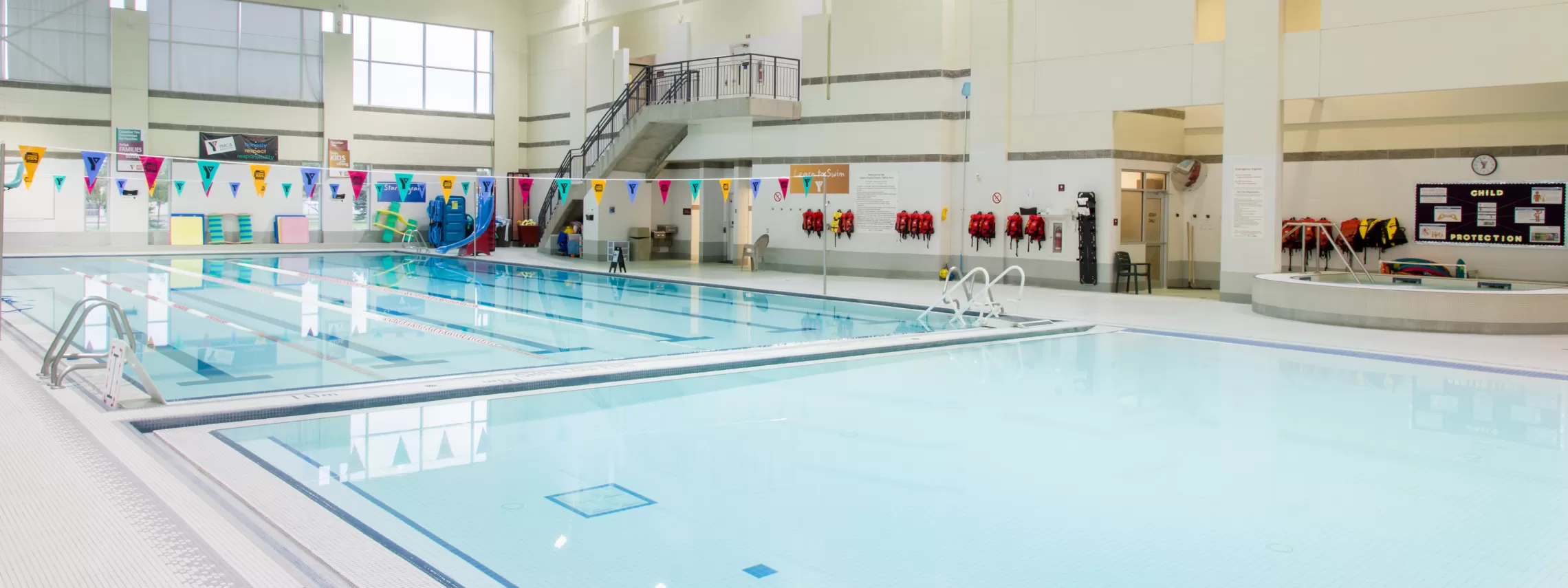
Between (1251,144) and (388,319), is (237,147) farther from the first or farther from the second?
(1251,144)

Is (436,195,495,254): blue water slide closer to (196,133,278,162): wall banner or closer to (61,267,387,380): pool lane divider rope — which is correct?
(196,133,278,162): wall banner

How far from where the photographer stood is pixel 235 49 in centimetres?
2875

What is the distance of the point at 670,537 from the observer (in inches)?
183

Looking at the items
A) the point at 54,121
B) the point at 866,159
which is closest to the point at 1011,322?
the point at 866,159

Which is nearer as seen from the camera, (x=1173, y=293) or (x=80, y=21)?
Result: (x=1173, y=293)

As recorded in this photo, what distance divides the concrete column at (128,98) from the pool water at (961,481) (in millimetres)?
24570

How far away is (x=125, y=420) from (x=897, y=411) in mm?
4968

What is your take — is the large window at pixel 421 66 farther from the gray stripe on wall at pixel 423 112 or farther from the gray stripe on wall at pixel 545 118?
the gray stripe on wall at pixel 545 118

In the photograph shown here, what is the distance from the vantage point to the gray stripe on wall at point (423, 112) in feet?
100

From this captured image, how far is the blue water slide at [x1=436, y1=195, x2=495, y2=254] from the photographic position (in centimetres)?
2789

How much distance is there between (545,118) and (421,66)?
3.76 meters

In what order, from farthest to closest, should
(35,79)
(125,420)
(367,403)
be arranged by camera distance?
(35,79) → (367,403) → (125,420)

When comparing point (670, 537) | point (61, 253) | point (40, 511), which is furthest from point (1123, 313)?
point (61, 253)

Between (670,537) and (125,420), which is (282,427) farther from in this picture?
(670,537)
